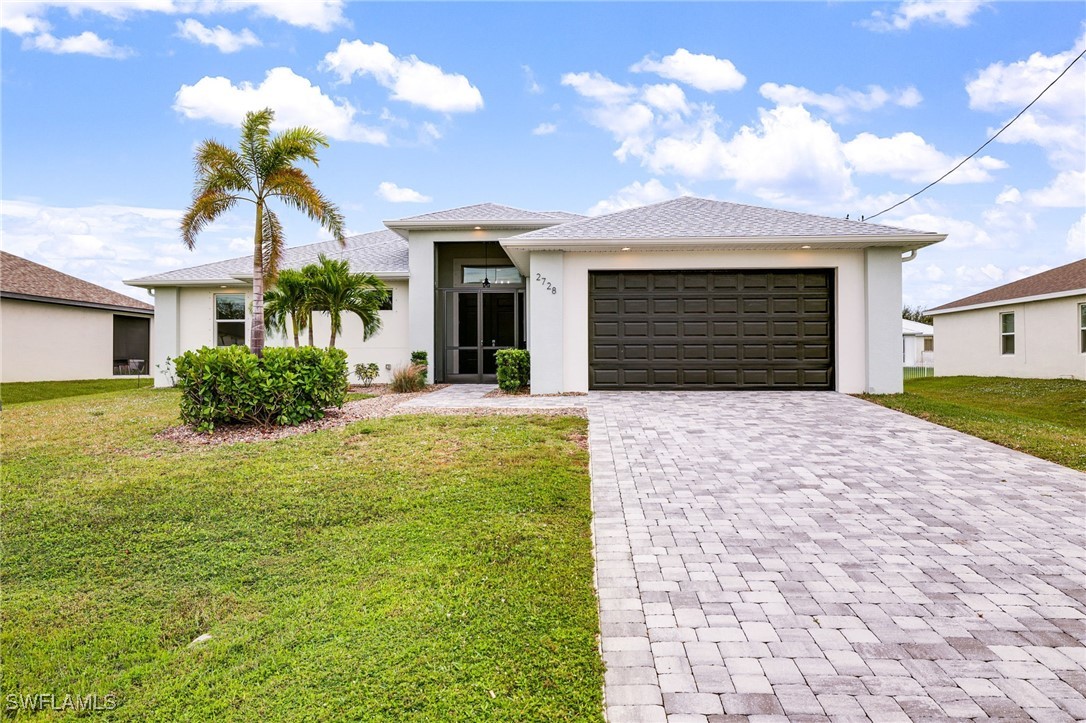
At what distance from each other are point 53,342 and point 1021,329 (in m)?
33.0

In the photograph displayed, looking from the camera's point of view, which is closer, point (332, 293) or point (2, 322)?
point (332, 293)

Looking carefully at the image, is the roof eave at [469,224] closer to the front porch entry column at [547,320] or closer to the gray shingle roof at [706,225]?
the gray shingle roof at [706,225]

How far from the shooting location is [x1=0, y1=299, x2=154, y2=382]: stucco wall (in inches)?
730

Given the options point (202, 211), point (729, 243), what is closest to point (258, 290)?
point (202, 211)

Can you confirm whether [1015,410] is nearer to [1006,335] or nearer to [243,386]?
[1006,335]

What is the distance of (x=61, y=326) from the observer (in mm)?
20250

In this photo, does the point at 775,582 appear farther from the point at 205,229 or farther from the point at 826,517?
the point at 205,229

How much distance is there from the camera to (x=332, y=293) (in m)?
14.3

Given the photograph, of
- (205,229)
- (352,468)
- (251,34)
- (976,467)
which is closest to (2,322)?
(205,229)

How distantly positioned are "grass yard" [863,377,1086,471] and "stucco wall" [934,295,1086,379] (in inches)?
28.6

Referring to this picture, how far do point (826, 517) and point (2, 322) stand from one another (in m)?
23.7

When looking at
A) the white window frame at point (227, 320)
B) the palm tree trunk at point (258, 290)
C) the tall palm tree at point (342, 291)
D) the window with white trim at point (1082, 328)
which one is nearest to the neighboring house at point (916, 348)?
the window with white trim at point (1082, 328)

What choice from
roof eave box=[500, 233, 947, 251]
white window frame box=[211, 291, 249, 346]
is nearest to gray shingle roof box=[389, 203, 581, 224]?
roof eave box=[500, 233, 947, 251]

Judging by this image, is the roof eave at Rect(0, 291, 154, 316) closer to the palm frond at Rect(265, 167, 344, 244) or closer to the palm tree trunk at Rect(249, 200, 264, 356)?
the palm tree trunk at Rect(249, 200, 264, 356)
